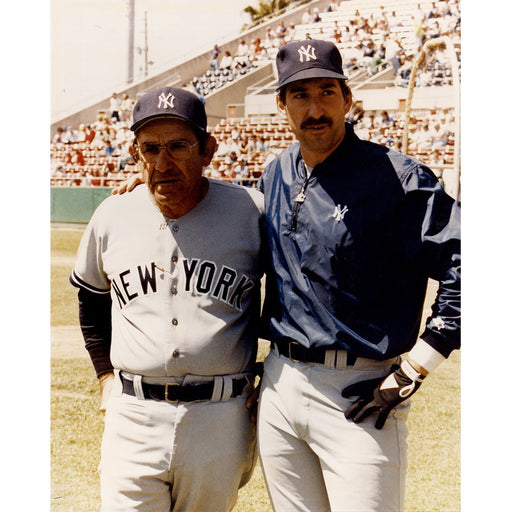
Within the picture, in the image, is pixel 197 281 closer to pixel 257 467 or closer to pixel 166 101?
pixel 166 101

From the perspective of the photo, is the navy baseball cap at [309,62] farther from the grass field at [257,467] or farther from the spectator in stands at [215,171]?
the spectator in stands at [215,171]

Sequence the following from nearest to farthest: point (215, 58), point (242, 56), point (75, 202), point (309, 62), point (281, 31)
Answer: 1. point (309, 62)
2. point (75, 202)
3. point (281, 31)
4. point (242, 56)
5. point (215, 58)

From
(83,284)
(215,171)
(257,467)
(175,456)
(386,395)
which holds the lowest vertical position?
(257,467)

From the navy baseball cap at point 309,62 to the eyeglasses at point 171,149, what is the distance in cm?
38

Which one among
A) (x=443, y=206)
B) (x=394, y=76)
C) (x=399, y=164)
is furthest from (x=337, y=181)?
(x=394, y=76)

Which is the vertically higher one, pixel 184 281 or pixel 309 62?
pixel 309 62

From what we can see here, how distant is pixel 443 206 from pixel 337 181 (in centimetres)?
35

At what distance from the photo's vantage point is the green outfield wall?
2053 cm

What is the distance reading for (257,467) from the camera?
4.61 meters

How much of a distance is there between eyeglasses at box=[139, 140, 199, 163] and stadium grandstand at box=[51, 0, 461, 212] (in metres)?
12.6

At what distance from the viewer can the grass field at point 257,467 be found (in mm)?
4031

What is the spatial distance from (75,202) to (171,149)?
19020mm

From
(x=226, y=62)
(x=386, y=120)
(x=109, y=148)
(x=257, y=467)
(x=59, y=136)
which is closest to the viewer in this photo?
(x=257, y=467)

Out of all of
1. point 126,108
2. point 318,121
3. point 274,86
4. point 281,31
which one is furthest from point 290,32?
point 318,121
